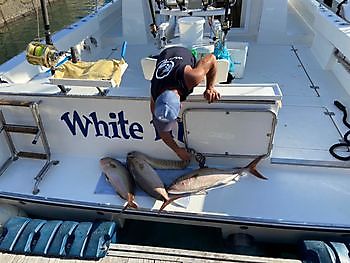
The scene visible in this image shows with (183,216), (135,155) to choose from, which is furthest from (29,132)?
(183,216)

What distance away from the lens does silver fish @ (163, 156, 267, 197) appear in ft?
7.85

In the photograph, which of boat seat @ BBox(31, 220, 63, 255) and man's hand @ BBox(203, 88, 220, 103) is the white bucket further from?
boat seat @ BBox(31, 220, 63, 255)

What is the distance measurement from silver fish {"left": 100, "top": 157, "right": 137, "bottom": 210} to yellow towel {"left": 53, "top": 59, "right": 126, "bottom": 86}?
0.63 meters

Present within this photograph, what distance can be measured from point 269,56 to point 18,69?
9.81ft

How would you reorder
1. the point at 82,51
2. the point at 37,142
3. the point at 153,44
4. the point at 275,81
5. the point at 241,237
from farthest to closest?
1. the point at 153,44
2. the point at 82,51
3. the point at 275,81
4. the point at 37,142
5. the point at 241,237

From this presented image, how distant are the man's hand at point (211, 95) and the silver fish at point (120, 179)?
82cm

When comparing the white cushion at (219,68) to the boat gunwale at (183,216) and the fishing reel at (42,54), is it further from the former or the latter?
the boat gunwale at (183,216)

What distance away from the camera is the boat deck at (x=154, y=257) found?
212 centimetres

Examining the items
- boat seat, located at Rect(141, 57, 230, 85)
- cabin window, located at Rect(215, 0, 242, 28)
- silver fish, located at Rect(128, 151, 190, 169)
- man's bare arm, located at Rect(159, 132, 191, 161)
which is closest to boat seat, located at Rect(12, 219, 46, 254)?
silver fish, located at Rect(128, 151, 190, 169)

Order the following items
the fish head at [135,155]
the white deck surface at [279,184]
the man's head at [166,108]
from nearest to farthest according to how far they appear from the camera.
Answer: the man's head at [166,108]
the white deck surface at [279,184]
the fish head at [135,155]

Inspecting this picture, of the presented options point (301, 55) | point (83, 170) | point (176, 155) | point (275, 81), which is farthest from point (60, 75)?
point (301, 55)

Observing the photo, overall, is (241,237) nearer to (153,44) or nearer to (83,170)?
(83,170)

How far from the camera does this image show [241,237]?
236 centimetres

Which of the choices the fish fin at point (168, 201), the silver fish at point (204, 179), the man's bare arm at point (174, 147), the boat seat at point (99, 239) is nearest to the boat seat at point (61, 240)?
the boat seat at point (99, 239)
